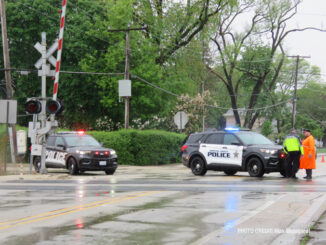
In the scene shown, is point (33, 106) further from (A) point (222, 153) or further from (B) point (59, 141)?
(A) point (222, 153)

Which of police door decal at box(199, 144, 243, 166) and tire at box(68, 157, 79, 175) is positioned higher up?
police door decal at box(199, 144, 243, 166)

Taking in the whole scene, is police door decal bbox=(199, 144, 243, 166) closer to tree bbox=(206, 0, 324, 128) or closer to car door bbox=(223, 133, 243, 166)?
car door bbox=(223, 133, 243, 166)

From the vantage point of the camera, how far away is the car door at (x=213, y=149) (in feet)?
72.8

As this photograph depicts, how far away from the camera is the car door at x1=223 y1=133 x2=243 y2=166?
2155 cm

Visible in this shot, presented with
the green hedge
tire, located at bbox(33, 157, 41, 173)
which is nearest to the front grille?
tire, located at bbox(33, 157, 41, 173)

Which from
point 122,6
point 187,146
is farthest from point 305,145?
point 122,6

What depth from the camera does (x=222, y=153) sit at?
22109mm

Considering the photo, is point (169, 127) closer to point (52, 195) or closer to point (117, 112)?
point (117, 112)

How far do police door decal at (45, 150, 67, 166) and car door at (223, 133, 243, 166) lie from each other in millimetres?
6631

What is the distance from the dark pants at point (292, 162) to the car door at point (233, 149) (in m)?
1.76

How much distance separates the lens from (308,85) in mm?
102375

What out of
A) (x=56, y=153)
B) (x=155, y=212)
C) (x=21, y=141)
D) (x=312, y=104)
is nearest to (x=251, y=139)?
(x=56, y=153)

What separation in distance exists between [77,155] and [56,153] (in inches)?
61.9

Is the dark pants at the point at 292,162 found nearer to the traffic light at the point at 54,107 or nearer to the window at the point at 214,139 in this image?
the window at the point at 214,139
